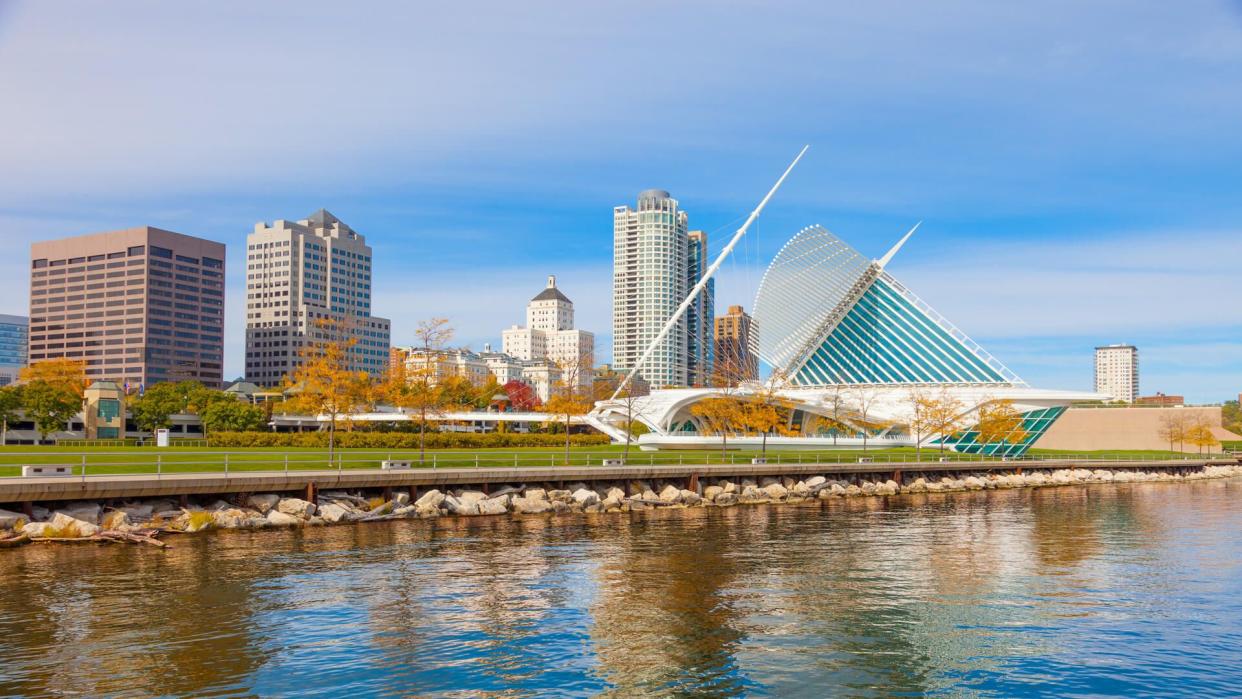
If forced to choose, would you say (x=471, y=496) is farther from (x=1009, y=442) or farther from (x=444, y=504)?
(x=1009, y=442)

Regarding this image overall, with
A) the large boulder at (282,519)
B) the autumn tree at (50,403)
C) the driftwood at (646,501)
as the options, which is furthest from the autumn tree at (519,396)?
the large boulder at (282,519)

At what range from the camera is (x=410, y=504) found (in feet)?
127

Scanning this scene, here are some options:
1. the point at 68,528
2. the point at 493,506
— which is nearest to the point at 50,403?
the point at 493,506

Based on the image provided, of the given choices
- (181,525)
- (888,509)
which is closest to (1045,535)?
(888,509)

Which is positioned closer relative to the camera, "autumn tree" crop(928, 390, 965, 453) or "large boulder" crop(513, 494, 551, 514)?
"large boulder" crop(513, 494, 551, 514)

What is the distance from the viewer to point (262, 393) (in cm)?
15938

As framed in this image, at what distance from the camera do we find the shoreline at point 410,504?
2927 cm

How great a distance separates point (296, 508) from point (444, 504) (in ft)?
20.4

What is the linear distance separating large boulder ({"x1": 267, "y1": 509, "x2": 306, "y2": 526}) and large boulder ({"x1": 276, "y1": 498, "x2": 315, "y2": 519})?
253 mm

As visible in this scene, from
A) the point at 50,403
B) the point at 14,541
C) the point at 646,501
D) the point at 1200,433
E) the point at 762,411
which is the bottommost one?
the point at 646,501

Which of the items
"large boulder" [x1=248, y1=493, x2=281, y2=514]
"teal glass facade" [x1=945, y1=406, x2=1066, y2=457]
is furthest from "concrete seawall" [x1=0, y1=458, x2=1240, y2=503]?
"teal glass facade" [x1=945, y1=406, x2=1066, y2=457]

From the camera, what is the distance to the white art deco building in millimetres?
87562

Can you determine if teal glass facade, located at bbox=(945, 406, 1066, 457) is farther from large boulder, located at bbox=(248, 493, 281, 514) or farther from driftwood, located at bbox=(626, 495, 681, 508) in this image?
large boulder, located at bbox=(248, 493, 281, 514)

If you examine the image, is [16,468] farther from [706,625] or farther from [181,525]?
[706,625]
